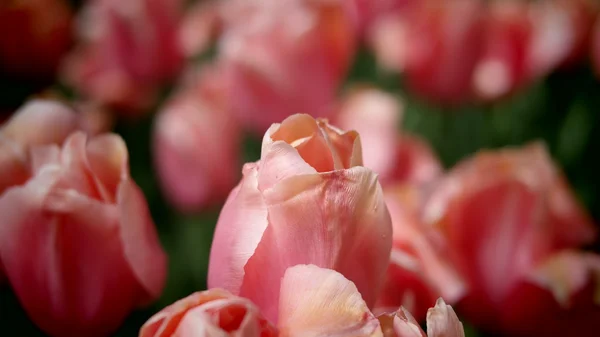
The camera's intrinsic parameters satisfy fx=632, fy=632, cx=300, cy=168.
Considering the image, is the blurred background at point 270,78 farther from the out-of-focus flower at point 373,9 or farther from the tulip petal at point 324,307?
the tulip petal at point 324,307

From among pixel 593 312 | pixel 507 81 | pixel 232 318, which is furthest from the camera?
pixel 507 81

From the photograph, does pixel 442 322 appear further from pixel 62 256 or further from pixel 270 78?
pixel 270 78

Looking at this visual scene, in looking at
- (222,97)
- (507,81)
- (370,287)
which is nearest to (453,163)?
(507,81)

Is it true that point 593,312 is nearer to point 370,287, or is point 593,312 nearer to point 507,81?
point 370,287

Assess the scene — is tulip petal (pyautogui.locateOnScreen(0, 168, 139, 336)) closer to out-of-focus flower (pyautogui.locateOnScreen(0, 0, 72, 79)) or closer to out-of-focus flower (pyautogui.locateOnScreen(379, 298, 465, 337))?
out-of-focus flower (pyautogui.locateOnScreen(379, 298, 465, 337))

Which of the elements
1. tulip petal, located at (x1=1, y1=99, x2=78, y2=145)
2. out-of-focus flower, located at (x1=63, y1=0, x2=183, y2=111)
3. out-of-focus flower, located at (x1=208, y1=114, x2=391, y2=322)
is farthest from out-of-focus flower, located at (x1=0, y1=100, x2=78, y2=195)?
out-of-focus flower, located at (x1=63, y1=0, x2=183, y2=111)

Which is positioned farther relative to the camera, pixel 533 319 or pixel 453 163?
pixel 453 163
